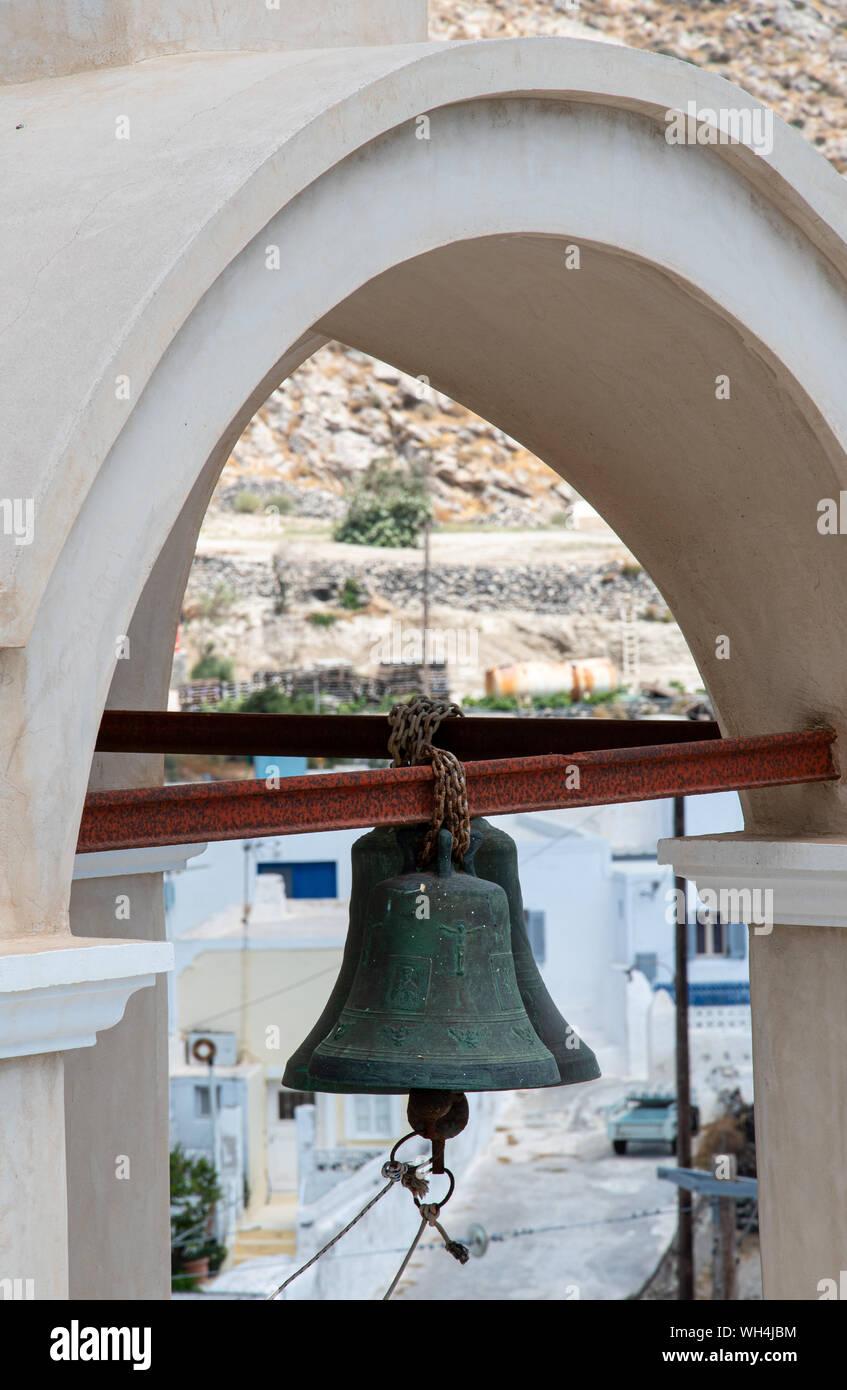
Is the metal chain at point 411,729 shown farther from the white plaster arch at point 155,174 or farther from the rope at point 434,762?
the white plaster arch at point 155,174

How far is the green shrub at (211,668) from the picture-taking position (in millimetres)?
35125

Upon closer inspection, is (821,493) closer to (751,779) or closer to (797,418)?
Result: (797,418)

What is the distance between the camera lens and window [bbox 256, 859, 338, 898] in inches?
894

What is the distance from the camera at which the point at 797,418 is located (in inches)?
119

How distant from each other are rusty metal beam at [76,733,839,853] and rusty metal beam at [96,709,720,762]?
331mm

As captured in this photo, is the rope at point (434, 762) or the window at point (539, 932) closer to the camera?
the rope at point (434, 762)

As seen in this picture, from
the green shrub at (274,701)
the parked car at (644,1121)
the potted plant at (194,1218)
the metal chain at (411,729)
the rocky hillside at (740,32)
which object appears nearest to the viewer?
the metal chain at (411,729)

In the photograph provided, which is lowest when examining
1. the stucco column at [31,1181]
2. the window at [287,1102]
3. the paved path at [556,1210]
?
the paved path at [556,1210]

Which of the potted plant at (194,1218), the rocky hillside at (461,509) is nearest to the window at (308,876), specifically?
the potted plant at (194,1218)

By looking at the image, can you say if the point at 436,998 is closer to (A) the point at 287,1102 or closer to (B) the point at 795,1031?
(B) the point at 795,1031

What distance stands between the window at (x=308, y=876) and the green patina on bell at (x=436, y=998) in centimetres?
2007

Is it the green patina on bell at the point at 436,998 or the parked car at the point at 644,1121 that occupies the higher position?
the green patina on bell at the point at 436,998

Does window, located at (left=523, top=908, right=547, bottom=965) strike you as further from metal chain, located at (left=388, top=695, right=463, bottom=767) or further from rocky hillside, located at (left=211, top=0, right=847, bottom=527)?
rocky hillside, located at (left=211, top=0, right=847, bottom=527)
